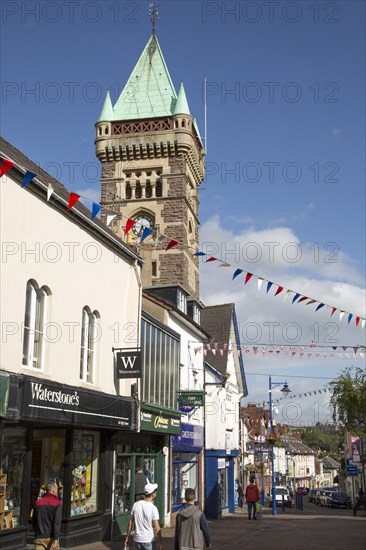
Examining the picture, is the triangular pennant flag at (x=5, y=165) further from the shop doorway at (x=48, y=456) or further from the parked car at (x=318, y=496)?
the parked car at (x=318, y=496)

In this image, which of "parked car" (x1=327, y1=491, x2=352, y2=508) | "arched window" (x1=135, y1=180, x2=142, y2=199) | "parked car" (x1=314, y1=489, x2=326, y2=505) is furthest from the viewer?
"parked car" (x1=314, y1=489, x2=326, y2=505)

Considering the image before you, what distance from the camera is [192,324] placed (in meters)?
25.3

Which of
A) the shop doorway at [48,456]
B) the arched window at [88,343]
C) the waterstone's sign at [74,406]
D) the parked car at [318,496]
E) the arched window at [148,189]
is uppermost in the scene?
the arched window at [148,189]

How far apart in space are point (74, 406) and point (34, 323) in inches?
77.6

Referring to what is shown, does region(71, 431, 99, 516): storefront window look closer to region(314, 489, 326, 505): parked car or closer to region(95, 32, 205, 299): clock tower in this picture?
region(95, 32, 205, 299): clock tower

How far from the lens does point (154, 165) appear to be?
5116 centimetres

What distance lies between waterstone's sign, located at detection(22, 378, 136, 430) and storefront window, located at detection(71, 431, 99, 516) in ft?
2.68

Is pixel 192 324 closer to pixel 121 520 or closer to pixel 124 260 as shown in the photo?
pixel 124 260

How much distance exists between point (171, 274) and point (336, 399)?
52.8 ft

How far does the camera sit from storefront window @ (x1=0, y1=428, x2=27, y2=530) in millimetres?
11828

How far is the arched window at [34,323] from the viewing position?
1262 cm

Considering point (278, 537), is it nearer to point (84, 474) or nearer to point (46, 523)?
point (84, 474)

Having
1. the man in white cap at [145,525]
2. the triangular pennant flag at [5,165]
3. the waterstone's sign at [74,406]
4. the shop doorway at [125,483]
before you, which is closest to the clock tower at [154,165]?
the shop doorway at [125,483]

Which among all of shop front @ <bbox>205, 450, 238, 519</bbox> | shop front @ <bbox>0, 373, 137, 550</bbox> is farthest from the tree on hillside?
shop front @ <bbox>0, 373, 137, 550</bbox>
